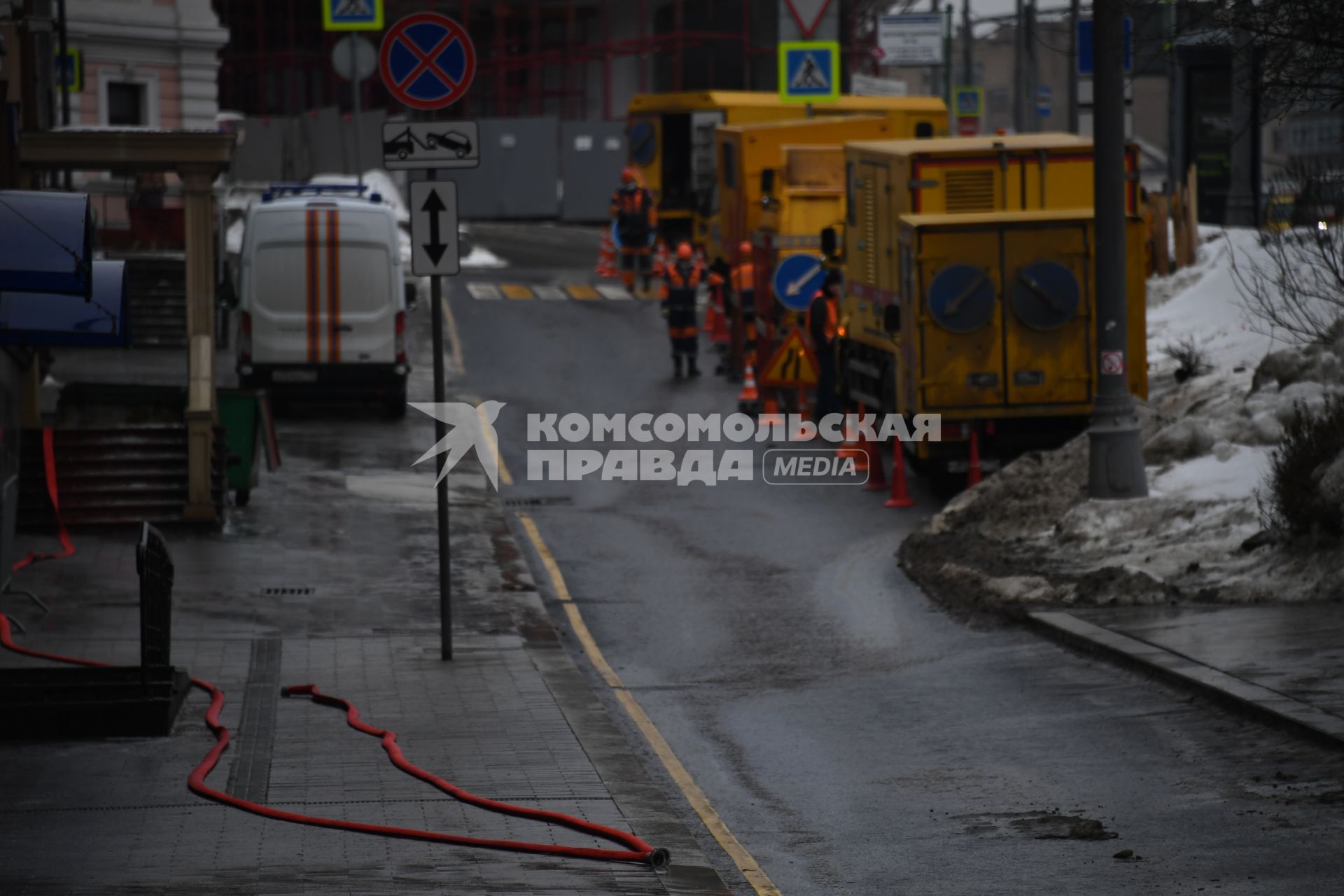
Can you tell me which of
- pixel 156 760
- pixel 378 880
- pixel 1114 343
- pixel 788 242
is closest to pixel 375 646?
pixel 156 760

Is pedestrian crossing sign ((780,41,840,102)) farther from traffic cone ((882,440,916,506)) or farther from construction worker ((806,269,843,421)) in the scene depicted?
traffic cone ((882,440,916,506))

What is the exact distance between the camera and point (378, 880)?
25.0ft

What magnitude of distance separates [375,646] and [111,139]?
6159mm

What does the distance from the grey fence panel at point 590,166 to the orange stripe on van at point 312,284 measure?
31.4m

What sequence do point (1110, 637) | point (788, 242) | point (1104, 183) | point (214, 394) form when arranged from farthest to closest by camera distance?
point (788, 242), point (214, 394), point (1104, 183), point (1110, 637)

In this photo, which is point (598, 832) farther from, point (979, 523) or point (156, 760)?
point (979, 523)

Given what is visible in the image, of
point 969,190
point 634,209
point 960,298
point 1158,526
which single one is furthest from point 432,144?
point 634,209

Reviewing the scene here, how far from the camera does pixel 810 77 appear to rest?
1388 inches

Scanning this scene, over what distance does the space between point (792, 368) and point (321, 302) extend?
609 centimetres

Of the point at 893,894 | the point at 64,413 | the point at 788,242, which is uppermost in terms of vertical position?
the point at 788,242

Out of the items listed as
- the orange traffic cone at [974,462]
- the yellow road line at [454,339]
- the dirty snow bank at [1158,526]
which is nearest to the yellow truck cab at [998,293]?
the orange traffic cone at [974,462]

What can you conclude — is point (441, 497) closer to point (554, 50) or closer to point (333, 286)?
point (333, 286)

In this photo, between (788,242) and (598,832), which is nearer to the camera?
(598,832)

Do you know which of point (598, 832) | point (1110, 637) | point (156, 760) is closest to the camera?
point (598, 832)
